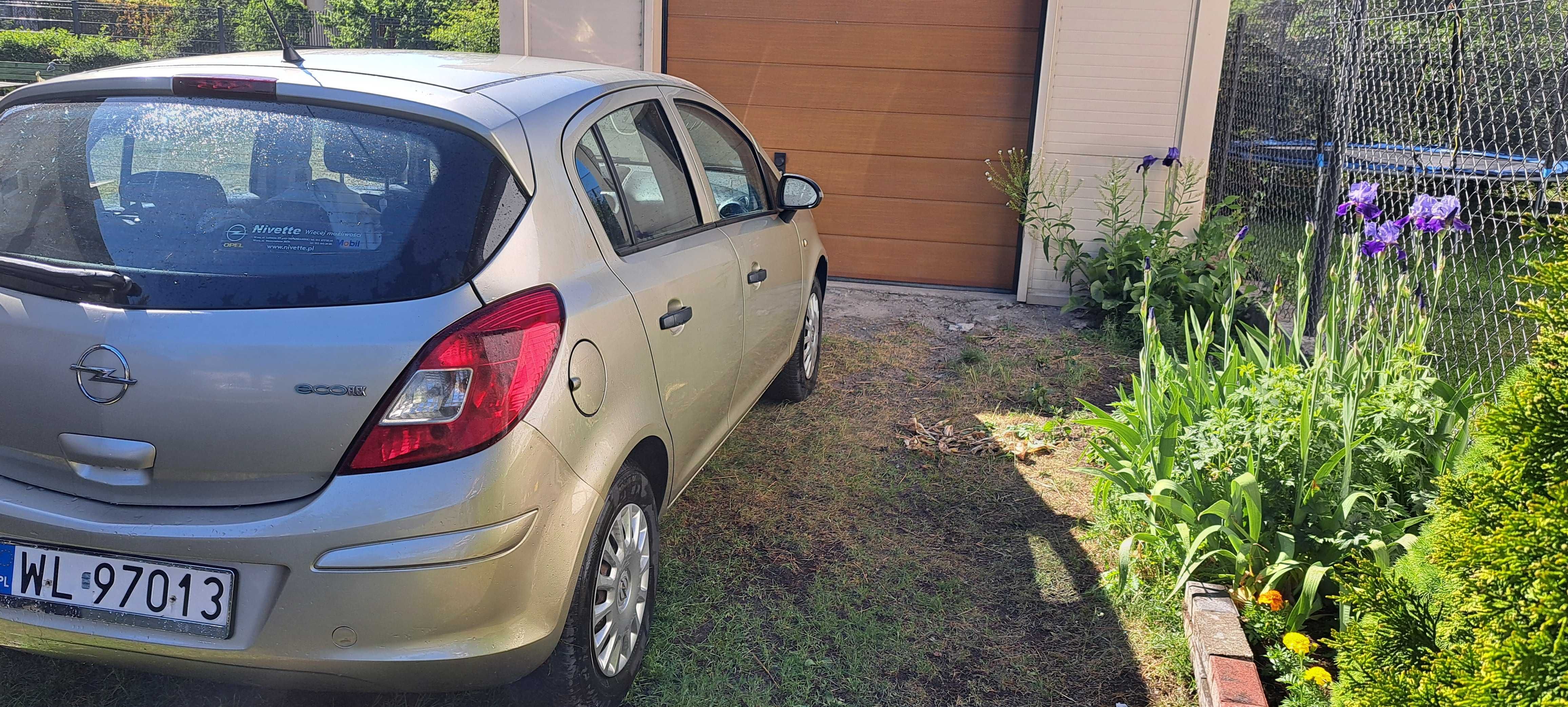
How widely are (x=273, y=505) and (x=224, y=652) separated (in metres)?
0.28

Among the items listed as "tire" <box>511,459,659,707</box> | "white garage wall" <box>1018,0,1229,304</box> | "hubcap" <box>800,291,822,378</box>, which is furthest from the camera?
"white garage wall" <box>1018,0,1229,304</box>

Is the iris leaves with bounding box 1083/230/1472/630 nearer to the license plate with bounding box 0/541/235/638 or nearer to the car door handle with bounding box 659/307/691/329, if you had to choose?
the car door handle with bounding box 659/307/691/329

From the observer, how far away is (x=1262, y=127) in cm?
704

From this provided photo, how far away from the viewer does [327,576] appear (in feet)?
6.29

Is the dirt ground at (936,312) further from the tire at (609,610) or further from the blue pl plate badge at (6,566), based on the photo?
the blue pl plate badge at (6,566)

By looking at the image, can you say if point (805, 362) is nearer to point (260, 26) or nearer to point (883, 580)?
point (883, 580)

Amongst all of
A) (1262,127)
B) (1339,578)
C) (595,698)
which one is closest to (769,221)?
(595,698)

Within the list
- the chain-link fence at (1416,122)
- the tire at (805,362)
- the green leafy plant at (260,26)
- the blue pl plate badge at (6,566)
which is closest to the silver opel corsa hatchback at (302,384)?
the blue pl plate badge at (6,566)

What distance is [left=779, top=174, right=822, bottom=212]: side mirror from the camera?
13.6 ft

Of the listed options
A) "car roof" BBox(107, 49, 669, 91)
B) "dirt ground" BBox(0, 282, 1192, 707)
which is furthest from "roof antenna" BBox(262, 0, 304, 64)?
"dirt ground" BBox(0, 282, 1192, 707)

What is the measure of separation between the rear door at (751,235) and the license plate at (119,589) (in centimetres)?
181

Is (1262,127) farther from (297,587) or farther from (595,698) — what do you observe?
(297,587)

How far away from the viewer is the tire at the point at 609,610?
2.32 metres

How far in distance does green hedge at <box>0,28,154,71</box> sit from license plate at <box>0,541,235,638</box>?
26509 millimetres
